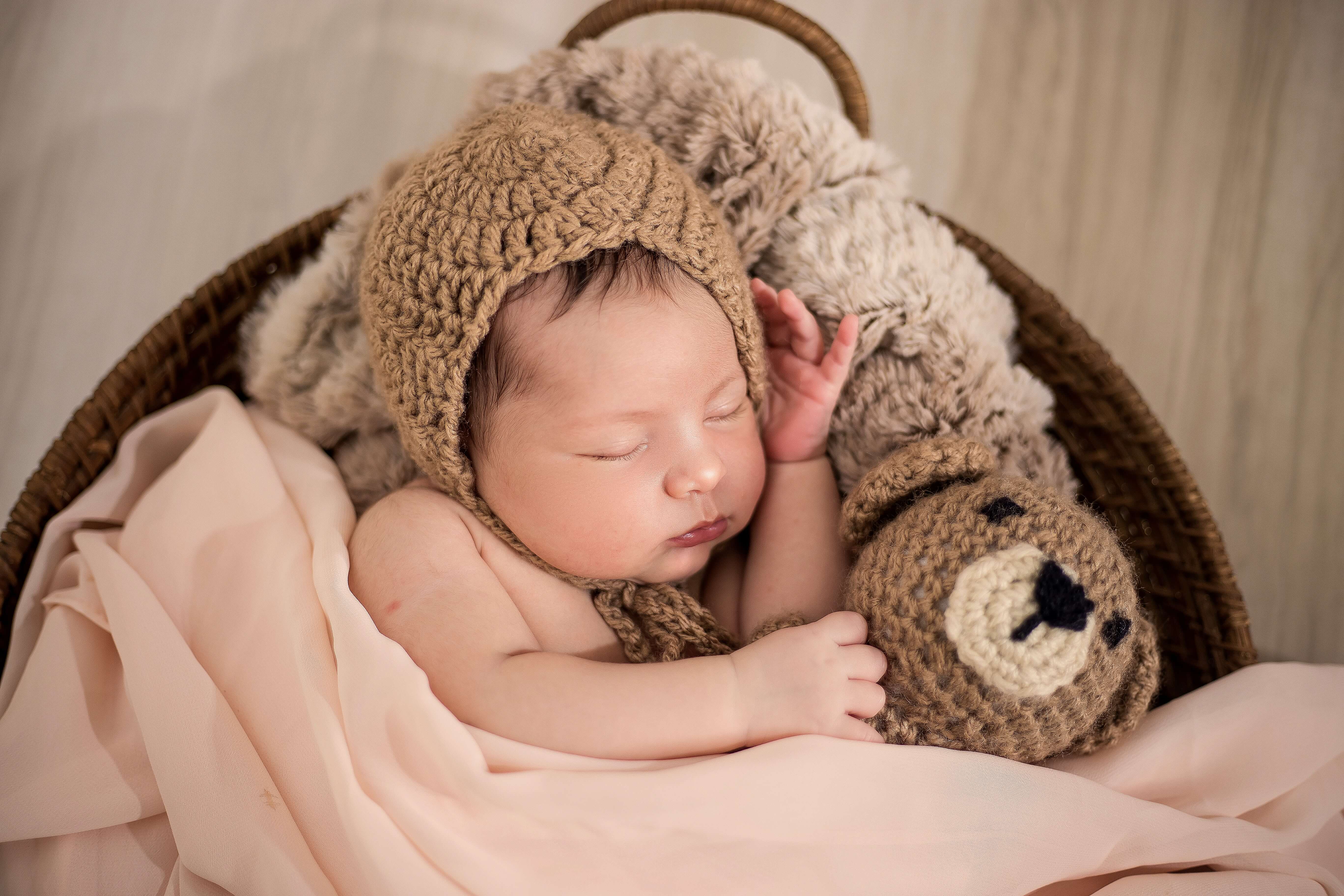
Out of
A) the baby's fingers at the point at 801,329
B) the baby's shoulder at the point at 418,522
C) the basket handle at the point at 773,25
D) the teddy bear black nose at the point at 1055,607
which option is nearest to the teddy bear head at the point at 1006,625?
the teddy bear black nose at the point at 1055,607

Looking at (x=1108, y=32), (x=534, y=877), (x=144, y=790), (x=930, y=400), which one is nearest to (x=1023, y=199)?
(x=1108, y=32)

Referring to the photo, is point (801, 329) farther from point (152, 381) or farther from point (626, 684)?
point (152, 381)

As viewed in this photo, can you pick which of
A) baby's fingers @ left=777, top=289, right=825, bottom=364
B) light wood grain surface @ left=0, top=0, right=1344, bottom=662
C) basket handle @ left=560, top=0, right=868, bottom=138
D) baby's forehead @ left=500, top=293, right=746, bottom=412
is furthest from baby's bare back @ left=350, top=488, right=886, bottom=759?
light wood grain surface @ left=0, top=0, right=1344, bottom=662

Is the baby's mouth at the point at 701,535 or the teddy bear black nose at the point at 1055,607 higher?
the teddy bear black nose at the point at 1055,607

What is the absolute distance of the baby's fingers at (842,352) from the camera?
3.14 ft

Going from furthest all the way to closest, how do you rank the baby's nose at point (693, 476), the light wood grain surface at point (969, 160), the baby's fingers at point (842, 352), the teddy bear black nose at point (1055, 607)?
the light wood grain surface at point (969, 160), the baby's fingers at point (842, 352), the baby's nose at point (693, 476), the teddy bear black nose at point (1055, 607)

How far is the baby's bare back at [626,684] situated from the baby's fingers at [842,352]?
1.00 feet

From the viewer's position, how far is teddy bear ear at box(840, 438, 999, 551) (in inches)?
34.5

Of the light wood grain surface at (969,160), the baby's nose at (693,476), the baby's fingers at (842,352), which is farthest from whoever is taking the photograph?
the light wood grain surface at (969,160)

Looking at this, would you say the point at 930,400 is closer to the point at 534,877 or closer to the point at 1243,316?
the point at 534,877

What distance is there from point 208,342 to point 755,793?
2.99ft

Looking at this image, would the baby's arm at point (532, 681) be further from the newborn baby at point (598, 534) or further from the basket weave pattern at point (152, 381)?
the basket weave pattern at point (152, 381)

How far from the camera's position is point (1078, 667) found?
2.42ft

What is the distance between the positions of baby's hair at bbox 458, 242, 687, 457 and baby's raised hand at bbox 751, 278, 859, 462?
0.69 ft
